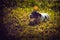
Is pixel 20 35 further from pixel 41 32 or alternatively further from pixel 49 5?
pixel 49 5

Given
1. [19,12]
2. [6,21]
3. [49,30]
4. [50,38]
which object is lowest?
[50,38]

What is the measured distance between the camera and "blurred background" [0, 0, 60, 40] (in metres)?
1.62

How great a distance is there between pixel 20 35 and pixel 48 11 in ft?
1.65

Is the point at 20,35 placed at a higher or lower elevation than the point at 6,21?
lower

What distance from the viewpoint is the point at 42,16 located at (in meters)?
1.65

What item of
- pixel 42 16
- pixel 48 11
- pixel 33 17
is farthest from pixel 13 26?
pixel 48 11

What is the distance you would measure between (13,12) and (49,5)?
1.66ft

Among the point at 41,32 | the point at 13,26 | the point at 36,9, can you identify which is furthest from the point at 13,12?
the point at 41,32

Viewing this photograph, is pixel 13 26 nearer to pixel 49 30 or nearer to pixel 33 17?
pixel 33 17

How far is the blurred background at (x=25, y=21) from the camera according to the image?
5.31ft

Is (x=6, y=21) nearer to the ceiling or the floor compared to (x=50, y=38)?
nearer to the ceiling

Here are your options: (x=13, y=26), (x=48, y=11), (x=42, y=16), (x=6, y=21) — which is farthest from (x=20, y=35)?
(x=48, y=11)

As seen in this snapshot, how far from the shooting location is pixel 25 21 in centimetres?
164

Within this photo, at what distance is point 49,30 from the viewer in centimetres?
164
